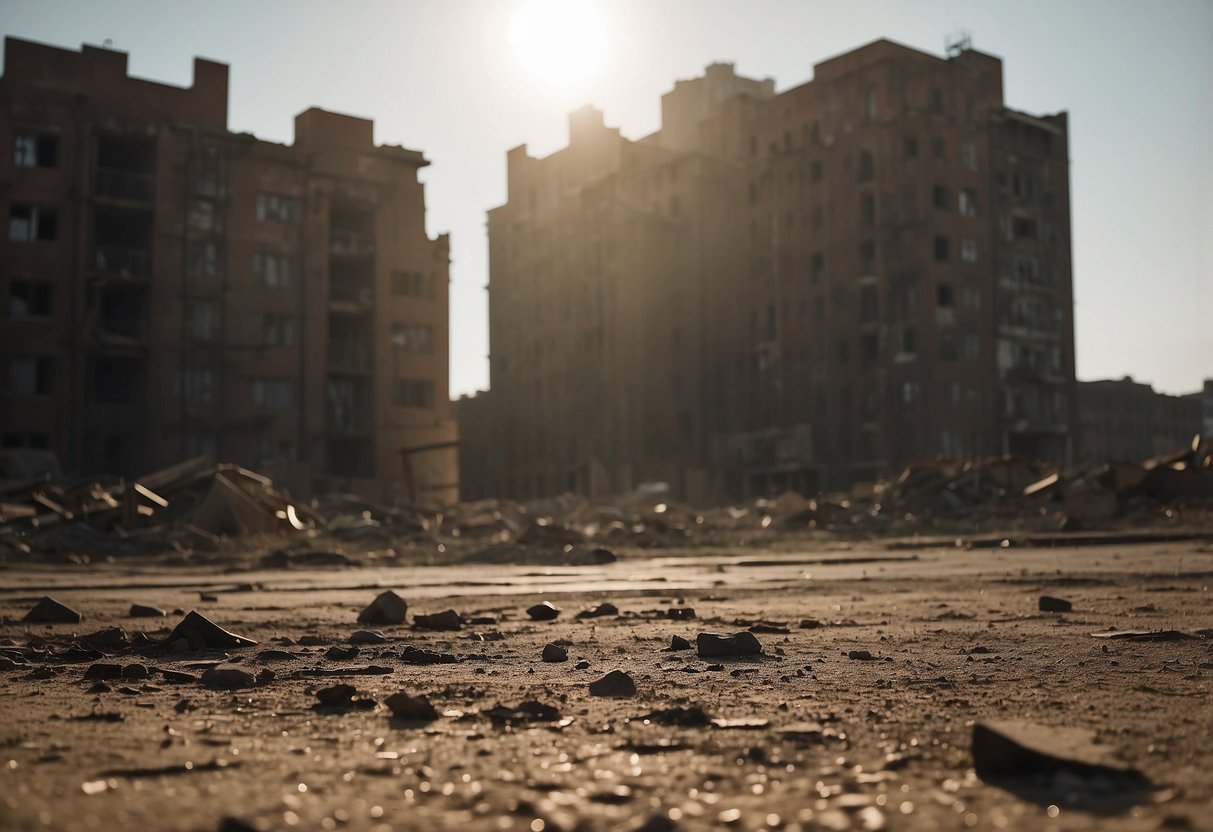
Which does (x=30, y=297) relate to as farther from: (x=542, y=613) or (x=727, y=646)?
(x=727, y=646)

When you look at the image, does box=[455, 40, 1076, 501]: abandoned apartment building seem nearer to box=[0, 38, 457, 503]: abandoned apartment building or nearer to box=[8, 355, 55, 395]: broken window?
box=[0, 38, 457, 503]: abandoned apartment building

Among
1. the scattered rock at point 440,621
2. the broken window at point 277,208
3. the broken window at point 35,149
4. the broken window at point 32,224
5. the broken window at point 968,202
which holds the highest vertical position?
the broken window at point 968,202

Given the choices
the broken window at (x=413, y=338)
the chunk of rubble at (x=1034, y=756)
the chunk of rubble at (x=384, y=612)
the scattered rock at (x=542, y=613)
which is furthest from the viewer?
the broken window at (x=413, y=338)

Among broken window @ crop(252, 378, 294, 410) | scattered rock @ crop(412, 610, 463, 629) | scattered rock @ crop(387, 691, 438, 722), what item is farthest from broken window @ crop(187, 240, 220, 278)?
scattered rock @ crop(387, 691, 438, 722)

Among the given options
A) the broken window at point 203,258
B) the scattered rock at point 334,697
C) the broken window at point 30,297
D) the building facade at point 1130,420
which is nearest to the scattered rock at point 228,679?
the scattered rock at point 334,697

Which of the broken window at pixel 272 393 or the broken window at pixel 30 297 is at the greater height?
the broken window at pixel 30 297

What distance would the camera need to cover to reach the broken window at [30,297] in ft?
151

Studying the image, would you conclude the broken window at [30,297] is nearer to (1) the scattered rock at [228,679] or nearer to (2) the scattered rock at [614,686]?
(1) the scattered rock at [228,679]

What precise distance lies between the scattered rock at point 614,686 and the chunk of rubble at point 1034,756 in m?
1.69

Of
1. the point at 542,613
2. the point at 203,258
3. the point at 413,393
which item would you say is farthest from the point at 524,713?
the point at 413,393

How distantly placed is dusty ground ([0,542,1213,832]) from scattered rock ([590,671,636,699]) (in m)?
0.07

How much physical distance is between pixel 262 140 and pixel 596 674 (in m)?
50.1

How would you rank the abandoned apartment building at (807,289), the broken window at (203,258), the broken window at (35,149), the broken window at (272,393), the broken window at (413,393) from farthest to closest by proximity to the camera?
1. the abandoned apartment building at (807,289)
2. the broken window at (413,393)
3. the broken window at (272,393)
4. the broken window at (203,258)
5. the broken window at (35,149)

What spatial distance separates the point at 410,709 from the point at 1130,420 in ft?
355
